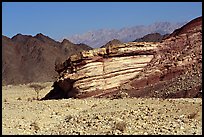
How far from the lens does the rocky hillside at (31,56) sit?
8323cm

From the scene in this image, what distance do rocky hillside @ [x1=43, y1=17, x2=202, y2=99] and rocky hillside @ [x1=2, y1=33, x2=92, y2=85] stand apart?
54.2 metres

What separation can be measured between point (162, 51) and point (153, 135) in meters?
13.4

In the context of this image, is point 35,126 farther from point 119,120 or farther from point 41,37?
point 41,37

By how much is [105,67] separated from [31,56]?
68.8 metres

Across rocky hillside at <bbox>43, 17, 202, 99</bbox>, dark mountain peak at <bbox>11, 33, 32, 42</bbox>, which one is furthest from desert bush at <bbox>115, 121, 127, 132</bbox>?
dark mountain peak at <bbox>11, 33, 32, 42</bbox>

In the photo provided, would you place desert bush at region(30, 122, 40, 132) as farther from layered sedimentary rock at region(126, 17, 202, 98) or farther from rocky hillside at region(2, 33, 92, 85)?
rocky hillside at region(2, 33, 92, 85)

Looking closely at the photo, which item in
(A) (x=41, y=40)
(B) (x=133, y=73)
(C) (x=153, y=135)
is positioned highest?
(A) (x=41, y=40)

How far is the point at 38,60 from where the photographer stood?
89250 mm

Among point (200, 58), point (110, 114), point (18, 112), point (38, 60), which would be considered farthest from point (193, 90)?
point (38, 60)

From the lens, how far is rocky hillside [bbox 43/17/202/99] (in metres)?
22.9

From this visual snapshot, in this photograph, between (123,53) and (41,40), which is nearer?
(123,53)

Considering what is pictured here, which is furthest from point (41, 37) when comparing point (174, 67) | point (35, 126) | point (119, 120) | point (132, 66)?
point (119, 120)

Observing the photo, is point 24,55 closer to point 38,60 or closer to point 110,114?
point 38,60

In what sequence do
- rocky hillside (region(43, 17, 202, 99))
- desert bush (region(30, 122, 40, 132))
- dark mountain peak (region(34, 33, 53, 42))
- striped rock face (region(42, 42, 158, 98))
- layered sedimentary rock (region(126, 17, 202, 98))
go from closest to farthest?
1. desert bush (region(30, 122, 40, 132))
2. layered sedimentary rock (region(126, 17, 202, 98))
3. rocky hillside (region(43, 17, 202, 99))
4. striped rock face (region(42, 42, 158, 98))
5. dark mountain peak (region(34, 33, 53, 42))
